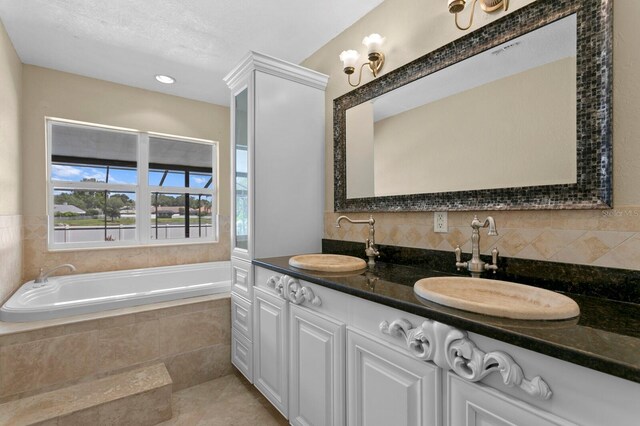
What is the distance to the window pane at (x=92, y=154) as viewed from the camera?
304 cm

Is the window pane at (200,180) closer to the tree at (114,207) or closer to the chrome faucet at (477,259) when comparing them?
the tree at (114,207)

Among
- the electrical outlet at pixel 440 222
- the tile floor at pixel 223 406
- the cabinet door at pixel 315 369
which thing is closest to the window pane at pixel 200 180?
the tile floor at pixel 223 406

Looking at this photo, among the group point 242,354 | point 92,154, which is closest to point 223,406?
point 242,354

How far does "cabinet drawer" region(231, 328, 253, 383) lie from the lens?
208cm

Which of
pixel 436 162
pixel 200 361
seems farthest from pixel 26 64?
pixel 436 162

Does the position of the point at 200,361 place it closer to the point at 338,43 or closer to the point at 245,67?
the point at 245,67

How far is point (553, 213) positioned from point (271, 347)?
5.19ft

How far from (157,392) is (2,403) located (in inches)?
31.8

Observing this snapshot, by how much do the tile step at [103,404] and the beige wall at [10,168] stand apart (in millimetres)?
942

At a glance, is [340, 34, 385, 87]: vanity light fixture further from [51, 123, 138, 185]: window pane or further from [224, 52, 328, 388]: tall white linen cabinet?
[51, 123, 138, 185]: window pane

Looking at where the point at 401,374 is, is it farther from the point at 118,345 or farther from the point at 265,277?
the point at 118,345

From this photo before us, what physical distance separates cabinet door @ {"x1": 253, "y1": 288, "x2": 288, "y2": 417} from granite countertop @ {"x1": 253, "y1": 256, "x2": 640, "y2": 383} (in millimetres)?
680

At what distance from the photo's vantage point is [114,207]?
131 inches

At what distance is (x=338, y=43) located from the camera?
2305mm
